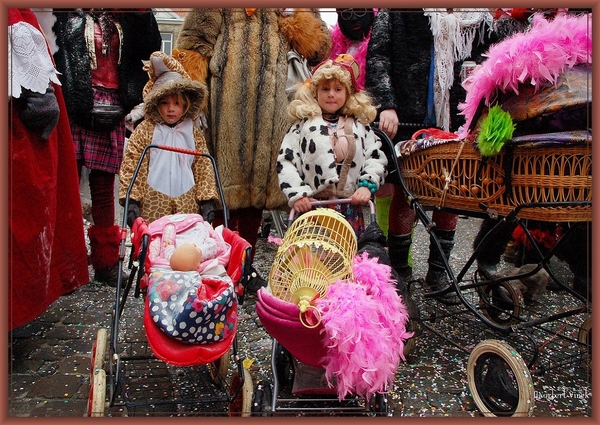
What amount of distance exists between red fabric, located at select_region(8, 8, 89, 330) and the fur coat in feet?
2.99

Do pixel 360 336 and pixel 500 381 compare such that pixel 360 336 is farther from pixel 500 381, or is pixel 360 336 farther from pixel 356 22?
pixel 356 22

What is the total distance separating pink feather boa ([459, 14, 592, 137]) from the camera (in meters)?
2.05

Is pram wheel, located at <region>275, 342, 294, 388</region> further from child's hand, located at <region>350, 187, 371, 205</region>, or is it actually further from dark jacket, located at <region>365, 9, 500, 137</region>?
dark jacket, located at <region>365, 9, 500, 137</region>

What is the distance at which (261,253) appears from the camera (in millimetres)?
5059

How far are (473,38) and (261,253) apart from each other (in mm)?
2776

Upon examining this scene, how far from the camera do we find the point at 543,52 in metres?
2.08

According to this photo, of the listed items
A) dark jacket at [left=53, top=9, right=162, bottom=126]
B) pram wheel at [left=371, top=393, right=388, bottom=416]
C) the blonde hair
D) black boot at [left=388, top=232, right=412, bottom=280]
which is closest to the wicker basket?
the blonde hair

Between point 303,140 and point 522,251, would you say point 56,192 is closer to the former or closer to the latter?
point 303,140

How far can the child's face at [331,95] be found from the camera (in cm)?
274

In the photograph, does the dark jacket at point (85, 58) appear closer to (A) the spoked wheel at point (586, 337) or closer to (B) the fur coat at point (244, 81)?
(B) the fur coat at point (244, 81)

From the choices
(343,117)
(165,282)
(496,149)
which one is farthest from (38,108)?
(496,149)

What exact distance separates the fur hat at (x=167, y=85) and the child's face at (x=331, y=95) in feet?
2.21

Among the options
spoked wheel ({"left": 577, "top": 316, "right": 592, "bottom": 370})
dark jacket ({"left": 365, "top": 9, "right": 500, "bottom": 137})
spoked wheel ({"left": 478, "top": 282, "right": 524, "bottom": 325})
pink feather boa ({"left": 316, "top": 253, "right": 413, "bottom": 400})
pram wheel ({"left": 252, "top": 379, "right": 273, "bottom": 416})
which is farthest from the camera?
dark jacket ({"left": 365, "top": 9, "right": 500, "bottom": 137})

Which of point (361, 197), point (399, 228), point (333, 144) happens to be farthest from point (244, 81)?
point (399, 228)
